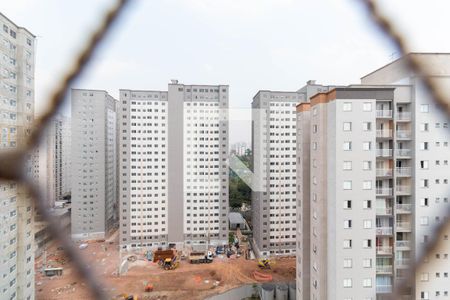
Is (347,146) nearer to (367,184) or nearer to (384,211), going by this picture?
(367,184)

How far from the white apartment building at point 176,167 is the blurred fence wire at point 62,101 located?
9692 mm

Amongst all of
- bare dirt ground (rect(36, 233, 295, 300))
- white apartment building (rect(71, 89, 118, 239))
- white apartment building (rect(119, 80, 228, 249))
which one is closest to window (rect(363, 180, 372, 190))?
bare dirt ground (rect(36, 233, 295, 300))

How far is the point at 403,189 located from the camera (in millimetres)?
3756

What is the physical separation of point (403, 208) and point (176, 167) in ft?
25.4

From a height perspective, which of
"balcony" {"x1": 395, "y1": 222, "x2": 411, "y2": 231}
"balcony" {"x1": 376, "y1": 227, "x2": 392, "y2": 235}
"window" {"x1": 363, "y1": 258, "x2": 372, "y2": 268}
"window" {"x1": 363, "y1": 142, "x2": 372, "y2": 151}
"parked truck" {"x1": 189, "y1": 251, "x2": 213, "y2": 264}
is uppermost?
"window" {"x1": 363, "y1": 142, "x2": 372, "y2": 151}

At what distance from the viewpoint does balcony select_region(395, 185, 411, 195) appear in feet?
12.2

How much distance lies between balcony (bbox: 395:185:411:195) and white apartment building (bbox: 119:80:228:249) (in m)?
6.76

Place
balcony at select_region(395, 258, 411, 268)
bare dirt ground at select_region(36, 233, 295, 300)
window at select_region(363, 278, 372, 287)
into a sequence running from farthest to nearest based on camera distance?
bare dirt ground at select_region(36, 233, 295, 300) → window at select_region(363, 278, 372, 287) → balcony at select_region(395, 258, 411, 268)

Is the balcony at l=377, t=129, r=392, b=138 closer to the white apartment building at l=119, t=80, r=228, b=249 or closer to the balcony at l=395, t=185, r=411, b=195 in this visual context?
the balcony at l=395, t=185, r=411, b=195

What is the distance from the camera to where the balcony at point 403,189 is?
3.71 m

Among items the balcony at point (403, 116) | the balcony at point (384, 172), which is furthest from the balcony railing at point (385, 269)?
the balcony at point (403, 116)

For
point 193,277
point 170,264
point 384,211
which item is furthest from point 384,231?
point 170,264

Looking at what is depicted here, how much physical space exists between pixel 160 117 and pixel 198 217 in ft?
13.6

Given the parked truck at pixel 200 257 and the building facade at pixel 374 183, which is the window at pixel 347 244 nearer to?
the building facade at pixel 374 183
